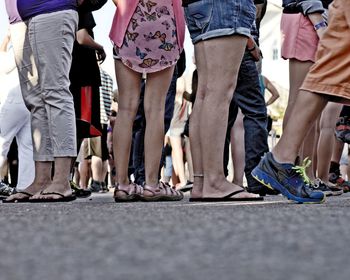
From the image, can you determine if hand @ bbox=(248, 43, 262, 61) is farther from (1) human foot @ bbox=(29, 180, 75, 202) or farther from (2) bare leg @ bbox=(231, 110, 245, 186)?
(1) human foot @ bbox=(29, 180, 75, 202)

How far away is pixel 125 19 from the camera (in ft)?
16.0

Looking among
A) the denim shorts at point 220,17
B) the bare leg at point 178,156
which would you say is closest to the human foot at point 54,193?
the denim shorts at point 220,17

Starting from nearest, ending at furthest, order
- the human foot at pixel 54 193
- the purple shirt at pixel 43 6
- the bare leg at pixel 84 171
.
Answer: the human foot at pixel 54 193 → the purple shirt at pixel 43 6 → the bare leg at pixel 84 171

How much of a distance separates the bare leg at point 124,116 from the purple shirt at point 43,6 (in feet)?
1.34

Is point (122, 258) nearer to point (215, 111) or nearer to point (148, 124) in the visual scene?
point (215, 111)

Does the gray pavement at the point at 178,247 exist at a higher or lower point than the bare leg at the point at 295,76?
higher

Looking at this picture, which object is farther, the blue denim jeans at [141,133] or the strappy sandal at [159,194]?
the blue denim jeans at [141,133]

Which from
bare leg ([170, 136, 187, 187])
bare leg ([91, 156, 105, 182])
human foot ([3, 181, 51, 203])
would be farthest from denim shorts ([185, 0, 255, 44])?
bare leg ([91, 156, 105, 182])

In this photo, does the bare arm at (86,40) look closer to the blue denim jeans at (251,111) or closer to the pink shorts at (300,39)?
the blue denim jeans at (251,111)

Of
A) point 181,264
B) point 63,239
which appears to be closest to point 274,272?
point 181,264

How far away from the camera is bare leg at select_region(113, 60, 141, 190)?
15.9 ft

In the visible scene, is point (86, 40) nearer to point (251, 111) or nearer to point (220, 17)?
point (251, 111)

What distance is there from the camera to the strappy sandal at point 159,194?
4.80 m

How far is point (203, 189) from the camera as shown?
4.38m
